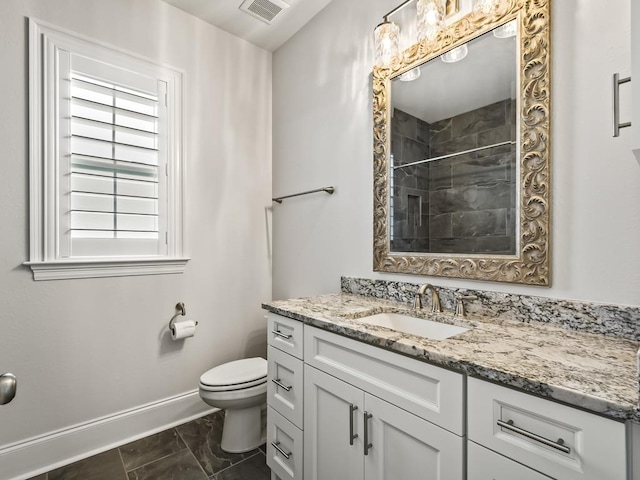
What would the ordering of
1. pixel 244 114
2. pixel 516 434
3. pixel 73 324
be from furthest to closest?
1. pixel 244 114
2. pixel 73 324
3. pixel 516 434

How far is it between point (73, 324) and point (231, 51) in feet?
6.96

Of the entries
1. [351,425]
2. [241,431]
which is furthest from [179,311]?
[351,425]

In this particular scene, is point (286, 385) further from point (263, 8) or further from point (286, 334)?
point (263, 8)

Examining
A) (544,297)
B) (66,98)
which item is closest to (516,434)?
(544,297)

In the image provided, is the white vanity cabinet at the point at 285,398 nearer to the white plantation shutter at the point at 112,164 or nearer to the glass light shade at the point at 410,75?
the white plantation shutter at the point at 112,164

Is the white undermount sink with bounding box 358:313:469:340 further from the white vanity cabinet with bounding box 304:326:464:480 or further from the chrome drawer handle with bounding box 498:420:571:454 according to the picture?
the chrome drawer handle with bounding box 498:420:571:454

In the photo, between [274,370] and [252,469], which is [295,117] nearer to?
[274,370]

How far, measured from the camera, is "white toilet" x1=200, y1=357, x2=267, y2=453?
70.2 inches

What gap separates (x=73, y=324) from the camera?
1.81 m

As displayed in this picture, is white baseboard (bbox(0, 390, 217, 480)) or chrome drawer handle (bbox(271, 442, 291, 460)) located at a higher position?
chrome drawer handle (bbox(271, 442, 291, 460))

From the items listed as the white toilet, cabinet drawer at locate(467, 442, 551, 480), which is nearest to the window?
the white toilet

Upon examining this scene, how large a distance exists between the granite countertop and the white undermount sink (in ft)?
0.09

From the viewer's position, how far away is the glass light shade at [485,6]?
4.30 feet

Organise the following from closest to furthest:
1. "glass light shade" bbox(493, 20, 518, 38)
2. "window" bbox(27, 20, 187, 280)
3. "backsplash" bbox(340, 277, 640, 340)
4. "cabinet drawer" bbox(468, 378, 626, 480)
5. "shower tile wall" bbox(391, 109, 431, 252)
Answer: "cabinet drawer" bbox(468, 378, 626, 480) < "backsplash" bbox(340, 277, 640, 340) < "glass light shade" bbox(493, 20, 518, 38) < "shower tile wall" bbox(391, 109, 431, 252) < "window" bbox(27, 20, 187, 280)
